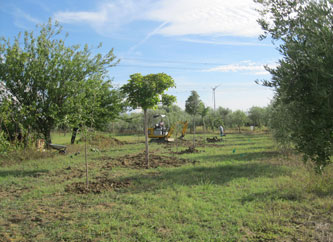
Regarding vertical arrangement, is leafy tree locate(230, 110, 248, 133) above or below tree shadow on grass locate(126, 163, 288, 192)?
above

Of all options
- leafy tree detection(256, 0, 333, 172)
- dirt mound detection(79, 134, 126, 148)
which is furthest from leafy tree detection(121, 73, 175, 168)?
dirt mound detection(79, 134, 126, 148)

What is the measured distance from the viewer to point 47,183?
847 cm

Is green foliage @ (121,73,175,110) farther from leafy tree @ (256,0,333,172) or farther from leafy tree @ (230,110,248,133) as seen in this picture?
leafy tree @ (230,110,248,133)

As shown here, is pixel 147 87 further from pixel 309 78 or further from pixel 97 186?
pixel 309 78

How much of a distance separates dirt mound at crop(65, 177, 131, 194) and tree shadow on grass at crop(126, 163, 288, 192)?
503 mm

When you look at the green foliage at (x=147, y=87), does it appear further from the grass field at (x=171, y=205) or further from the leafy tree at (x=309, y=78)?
the leafy tree at (x=309, y=78)

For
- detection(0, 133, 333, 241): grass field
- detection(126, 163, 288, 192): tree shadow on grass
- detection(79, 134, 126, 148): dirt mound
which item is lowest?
detection(0, 133, 333, 241): grass field

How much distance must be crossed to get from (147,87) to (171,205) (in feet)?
18.5

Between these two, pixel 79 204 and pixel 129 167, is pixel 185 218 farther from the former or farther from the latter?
pixel 129 167

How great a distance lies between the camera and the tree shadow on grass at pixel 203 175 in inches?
311

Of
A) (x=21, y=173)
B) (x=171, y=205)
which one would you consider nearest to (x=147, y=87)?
(x=171, y=205)

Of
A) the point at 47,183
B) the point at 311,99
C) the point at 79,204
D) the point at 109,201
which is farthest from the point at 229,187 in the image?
the point at 47,183

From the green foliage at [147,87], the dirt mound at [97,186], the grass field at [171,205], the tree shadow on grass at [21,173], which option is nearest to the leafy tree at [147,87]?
the green foliage at [147,87]

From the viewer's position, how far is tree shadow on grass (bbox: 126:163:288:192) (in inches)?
311
